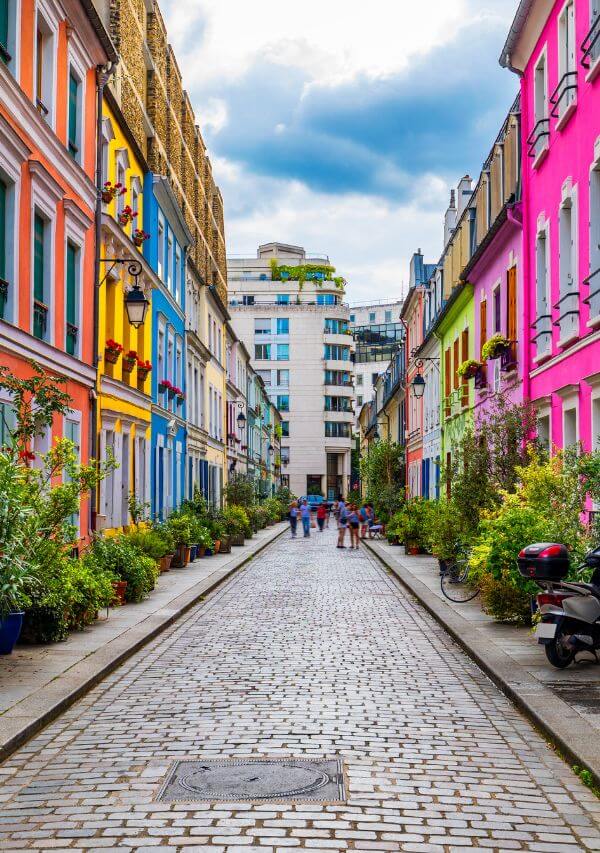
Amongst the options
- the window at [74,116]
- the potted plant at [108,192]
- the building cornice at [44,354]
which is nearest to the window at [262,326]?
the potted plant at [108,192]

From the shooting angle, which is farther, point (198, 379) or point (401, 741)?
point (198, 379)

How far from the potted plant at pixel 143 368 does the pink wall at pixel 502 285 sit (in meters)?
8.37

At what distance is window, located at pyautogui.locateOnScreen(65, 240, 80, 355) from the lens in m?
17.9

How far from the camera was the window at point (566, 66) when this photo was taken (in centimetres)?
1639

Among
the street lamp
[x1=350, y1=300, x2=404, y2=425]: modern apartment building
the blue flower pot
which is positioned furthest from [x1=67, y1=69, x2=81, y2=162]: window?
[x1=350, y1=300, x2=404, y2=425]: modern apartment building

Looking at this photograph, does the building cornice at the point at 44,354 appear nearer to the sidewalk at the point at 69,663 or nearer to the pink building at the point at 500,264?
the sidewalk at the point at 69,663

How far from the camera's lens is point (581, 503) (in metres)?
11.5

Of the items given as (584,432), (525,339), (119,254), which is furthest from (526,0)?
(119,254)

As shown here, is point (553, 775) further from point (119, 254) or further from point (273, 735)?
point (119, 254)

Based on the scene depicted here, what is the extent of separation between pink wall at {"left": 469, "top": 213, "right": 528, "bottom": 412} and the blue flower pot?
1281 centimetres

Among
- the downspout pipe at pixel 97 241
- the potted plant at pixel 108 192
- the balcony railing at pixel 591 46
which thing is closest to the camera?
the balcony railing at pixel 591 46

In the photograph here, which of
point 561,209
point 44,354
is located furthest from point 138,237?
point 561,209

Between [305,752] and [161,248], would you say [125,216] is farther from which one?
[305,752]

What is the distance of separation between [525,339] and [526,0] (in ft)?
20.6
